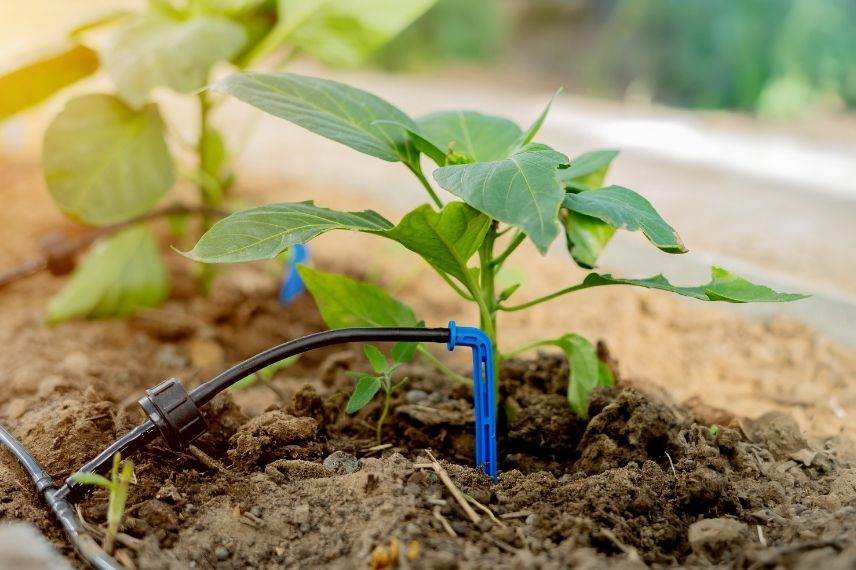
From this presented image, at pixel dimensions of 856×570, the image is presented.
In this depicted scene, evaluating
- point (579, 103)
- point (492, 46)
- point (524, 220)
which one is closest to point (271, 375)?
point (524, 220)

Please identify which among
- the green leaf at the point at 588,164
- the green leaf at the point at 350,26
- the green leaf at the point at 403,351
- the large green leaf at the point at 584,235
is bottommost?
the green leaf at the point at 403,351

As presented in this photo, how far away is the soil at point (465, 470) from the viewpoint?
83 centimetres

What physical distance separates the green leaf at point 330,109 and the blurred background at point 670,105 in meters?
0.89

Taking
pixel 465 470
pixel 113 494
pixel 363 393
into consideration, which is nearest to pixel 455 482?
pixel 465 470

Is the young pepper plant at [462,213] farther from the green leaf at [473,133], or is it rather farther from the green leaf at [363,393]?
the green leaf at [363,393]

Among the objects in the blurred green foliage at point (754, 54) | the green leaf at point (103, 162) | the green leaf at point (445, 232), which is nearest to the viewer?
the green leaf at point (445, 232)

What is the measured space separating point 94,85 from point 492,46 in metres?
2.45

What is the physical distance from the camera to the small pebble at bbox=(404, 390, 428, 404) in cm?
120

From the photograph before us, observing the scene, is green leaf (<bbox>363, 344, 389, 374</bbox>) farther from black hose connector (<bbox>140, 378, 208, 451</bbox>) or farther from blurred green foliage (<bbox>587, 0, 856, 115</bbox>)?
blurred green foliage (<bbox>587, 0, 856, 115</bbox>)

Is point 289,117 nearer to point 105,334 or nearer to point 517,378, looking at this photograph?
point 517,378

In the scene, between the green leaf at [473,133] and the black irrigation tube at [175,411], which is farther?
the green leaf at [473,133]

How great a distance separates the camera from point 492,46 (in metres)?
4.93

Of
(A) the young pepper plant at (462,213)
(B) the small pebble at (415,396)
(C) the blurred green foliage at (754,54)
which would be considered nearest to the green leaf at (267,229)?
(A) the young pepper plant at (462,213)

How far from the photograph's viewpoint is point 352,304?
109cm
